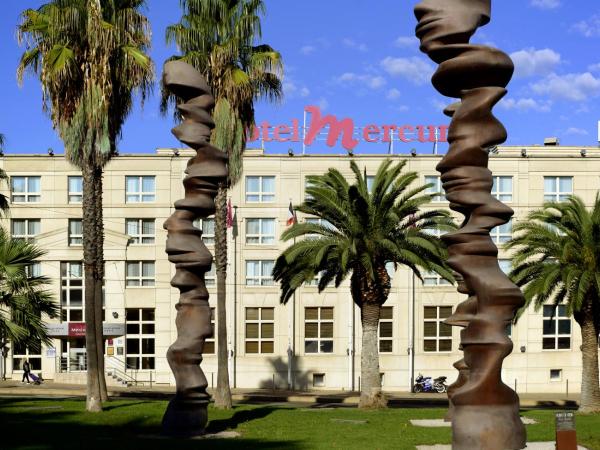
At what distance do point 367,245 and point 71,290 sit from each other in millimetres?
28350

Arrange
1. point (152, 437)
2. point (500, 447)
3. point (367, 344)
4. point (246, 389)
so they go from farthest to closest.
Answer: point (246, 389)
point (367, 344)
point (152, 437)
point (500, 447)

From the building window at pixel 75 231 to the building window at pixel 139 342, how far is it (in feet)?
16.8

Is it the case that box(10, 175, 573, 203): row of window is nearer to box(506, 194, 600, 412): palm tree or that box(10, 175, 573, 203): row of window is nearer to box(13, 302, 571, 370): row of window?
box(13, 302, 571, 370): row of window

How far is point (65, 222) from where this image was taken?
5400 centimetres

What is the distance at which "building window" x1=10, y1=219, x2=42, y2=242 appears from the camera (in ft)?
178

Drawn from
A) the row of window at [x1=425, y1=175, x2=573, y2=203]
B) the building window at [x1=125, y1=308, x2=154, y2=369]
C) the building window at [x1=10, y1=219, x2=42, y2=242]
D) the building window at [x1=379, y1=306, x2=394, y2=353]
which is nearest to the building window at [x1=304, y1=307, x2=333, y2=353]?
the building window at [x1=379, y1=306, x2=394, y2=353]

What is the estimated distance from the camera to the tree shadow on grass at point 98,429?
60.9 ft

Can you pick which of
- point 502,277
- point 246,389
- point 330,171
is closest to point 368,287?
point 330,171

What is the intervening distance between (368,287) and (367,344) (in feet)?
6.37

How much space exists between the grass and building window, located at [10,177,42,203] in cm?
2593

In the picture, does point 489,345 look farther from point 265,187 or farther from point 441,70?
point 265,187

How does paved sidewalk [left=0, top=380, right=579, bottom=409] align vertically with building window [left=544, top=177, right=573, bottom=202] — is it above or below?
below

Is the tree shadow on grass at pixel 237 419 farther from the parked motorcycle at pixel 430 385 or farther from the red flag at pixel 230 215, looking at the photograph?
the parked motorcycle at pixel 430 385

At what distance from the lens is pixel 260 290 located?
2103 inches
